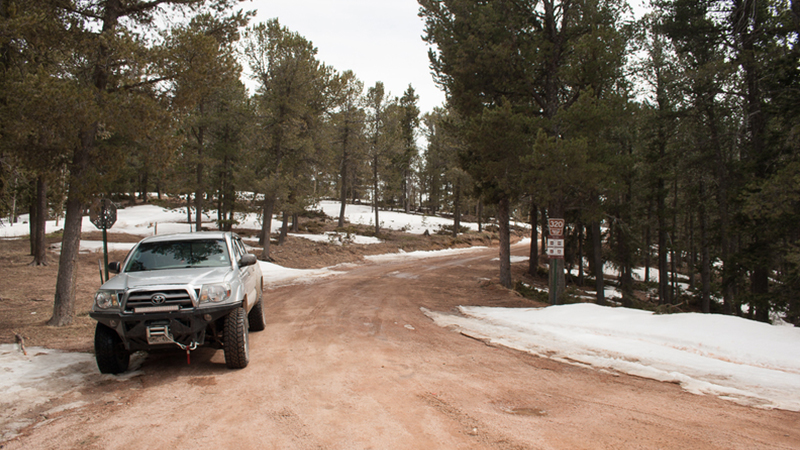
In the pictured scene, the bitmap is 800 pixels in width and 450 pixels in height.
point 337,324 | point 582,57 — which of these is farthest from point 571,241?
point 337,324

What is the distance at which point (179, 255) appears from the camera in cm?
647

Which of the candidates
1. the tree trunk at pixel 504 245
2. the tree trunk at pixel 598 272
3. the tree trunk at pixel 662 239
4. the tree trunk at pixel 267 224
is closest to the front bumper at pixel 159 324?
the tree trunk at pixel 504 245

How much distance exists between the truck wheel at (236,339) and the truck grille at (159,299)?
1.77ft

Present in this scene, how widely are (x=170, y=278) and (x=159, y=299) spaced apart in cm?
43

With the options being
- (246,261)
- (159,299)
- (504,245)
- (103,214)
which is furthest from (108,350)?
(504,245)

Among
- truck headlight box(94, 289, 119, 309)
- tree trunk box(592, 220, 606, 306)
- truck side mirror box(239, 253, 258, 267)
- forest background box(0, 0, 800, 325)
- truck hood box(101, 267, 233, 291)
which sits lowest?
tree trunk box(592, 220, 606, 306)

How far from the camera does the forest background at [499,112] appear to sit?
8.19m

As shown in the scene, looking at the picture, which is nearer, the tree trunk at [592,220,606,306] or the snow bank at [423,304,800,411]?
the snow bank at [423,304,800,411]

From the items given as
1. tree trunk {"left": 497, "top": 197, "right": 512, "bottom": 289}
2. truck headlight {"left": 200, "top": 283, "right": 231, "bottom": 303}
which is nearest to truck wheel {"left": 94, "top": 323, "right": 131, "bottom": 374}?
truck headlight {"left": 200, "top": 283, "right": 231, "bottom": 303}

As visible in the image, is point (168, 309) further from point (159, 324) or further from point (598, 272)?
point (598, 272)

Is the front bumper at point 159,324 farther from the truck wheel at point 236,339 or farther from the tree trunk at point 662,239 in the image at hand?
the tree trunk at point 662,239

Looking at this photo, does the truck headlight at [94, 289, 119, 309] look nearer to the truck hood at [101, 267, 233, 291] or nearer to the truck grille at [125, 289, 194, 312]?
the truck hood at [101, 267, 233, 291]

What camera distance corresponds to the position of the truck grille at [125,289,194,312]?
5.15 meters

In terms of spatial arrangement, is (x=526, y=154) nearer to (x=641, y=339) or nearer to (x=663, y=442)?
(x=641, y=339)
